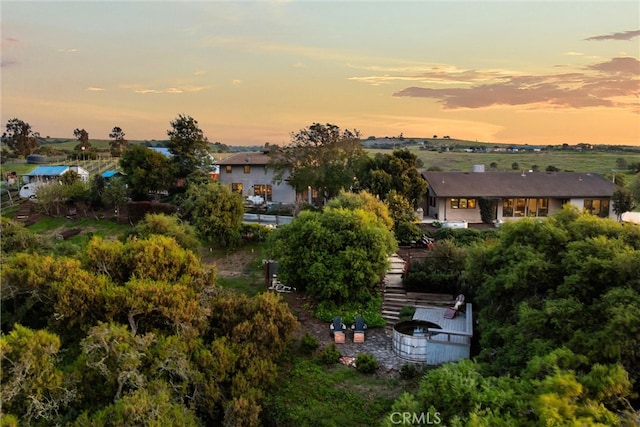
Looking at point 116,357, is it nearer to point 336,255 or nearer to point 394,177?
point 336,255

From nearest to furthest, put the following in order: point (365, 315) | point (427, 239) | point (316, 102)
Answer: point (365, 315) < point (427, 239) < point (316, 102)

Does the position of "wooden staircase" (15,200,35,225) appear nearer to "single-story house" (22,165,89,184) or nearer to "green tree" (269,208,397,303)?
"single-story house" (22,165,89,184)

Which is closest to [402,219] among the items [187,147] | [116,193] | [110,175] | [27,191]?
[187,147]

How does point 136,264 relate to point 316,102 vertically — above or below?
below

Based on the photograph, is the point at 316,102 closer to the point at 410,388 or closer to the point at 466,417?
the point at 410,388

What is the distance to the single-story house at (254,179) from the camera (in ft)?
122

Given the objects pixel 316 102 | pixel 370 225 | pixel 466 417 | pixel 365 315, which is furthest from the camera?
pixel 316 102

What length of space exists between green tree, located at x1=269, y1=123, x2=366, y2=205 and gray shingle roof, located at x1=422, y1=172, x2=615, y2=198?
6.31m

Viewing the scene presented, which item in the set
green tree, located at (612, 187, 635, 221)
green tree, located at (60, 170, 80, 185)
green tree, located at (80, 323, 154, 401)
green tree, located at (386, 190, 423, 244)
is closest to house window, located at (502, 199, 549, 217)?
green tree, located at (612, 187, 635, 221)

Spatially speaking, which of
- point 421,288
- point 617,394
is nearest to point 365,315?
point 421,288

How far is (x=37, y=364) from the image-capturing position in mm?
9867

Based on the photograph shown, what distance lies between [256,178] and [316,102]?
29.2ft

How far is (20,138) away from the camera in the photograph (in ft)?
255

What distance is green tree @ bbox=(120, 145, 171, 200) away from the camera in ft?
113
